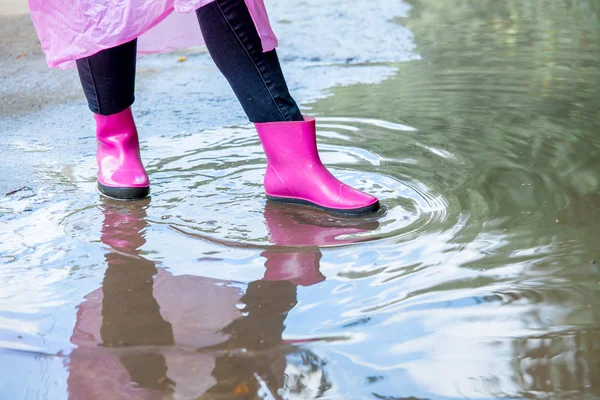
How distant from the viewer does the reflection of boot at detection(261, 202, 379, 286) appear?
4.54 feet

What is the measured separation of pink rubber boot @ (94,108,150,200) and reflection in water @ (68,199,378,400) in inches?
12.4

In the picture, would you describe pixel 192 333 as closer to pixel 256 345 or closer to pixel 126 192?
pixel 256 345

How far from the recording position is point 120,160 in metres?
1.98

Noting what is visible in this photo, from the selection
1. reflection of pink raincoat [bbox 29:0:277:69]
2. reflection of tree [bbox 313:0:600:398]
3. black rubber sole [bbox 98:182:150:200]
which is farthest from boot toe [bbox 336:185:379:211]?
black rubber sole [bbox 98:182:150:200]

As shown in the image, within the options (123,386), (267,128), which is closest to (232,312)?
(123,386)

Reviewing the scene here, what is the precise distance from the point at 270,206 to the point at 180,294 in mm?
504

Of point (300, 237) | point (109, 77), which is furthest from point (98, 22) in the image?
point (300, 237)

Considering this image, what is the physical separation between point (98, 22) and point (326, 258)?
0.82 m

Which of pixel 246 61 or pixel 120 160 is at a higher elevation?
pixel 246 61

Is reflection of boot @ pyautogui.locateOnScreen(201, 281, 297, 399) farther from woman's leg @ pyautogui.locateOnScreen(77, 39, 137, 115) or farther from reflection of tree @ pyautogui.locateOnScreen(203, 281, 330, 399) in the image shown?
woman's leg @ pyautogui.locateOnScreen(77, 39, 137, 115)

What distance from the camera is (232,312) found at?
1246 millimetres

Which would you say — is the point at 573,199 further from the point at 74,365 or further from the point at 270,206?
the point at 74,365

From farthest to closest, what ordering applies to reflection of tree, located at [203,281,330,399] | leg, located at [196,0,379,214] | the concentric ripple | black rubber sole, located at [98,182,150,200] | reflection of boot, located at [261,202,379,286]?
black rubber sole, located at [98,182,150,200] < leg, located at [196,0,379,214] < the concentric ripple < reflection of boot, located at [261,202,379,286] < reflection of tree, located at [203,281,330,399]

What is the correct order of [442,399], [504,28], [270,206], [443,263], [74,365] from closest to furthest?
[442,399]
[74,365]
[443,263]
[270,206]
[504,28]
